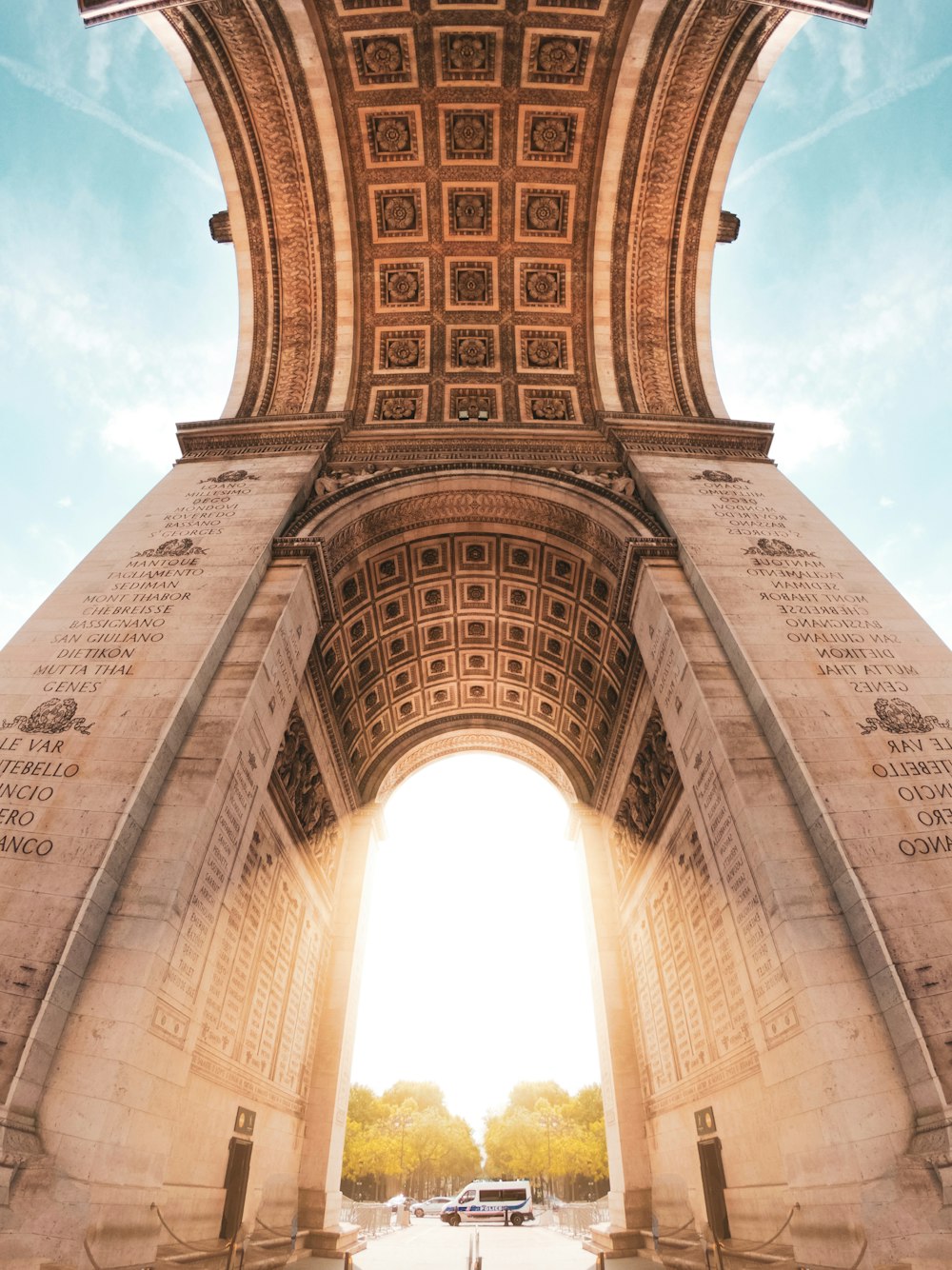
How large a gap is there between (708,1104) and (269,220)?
1959cm

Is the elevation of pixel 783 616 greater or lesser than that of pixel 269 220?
lesser

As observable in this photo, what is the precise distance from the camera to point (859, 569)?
9977 mm

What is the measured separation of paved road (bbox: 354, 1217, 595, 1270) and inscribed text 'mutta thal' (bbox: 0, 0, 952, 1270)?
1.04 m

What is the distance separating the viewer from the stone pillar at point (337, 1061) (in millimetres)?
11891

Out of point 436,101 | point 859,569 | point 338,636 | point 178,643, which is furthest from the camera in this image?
point 436,101

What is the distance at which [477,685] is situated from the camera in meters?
17.6

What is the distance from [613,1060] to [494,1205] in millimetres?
22500

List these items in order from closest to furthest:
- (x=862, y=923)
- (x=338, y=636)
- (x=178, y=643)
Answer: (x=862, y=923)
(x=178, y=643)
(x=338, y=636)

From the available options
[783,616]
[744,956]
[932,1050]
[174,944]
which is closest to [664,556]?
[783,616]

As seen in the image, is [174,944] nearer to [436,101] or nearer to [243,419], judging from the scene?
[243,419]

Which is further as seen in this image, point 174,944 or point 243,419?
point 243,419

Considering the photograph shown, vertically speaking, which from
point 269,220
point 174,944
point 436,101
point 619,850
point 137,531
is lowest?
point 174,944

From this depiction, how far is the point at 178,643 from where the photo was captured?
8.62 meters

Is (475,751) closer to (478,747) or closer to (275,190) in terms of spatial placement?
(478,747)
